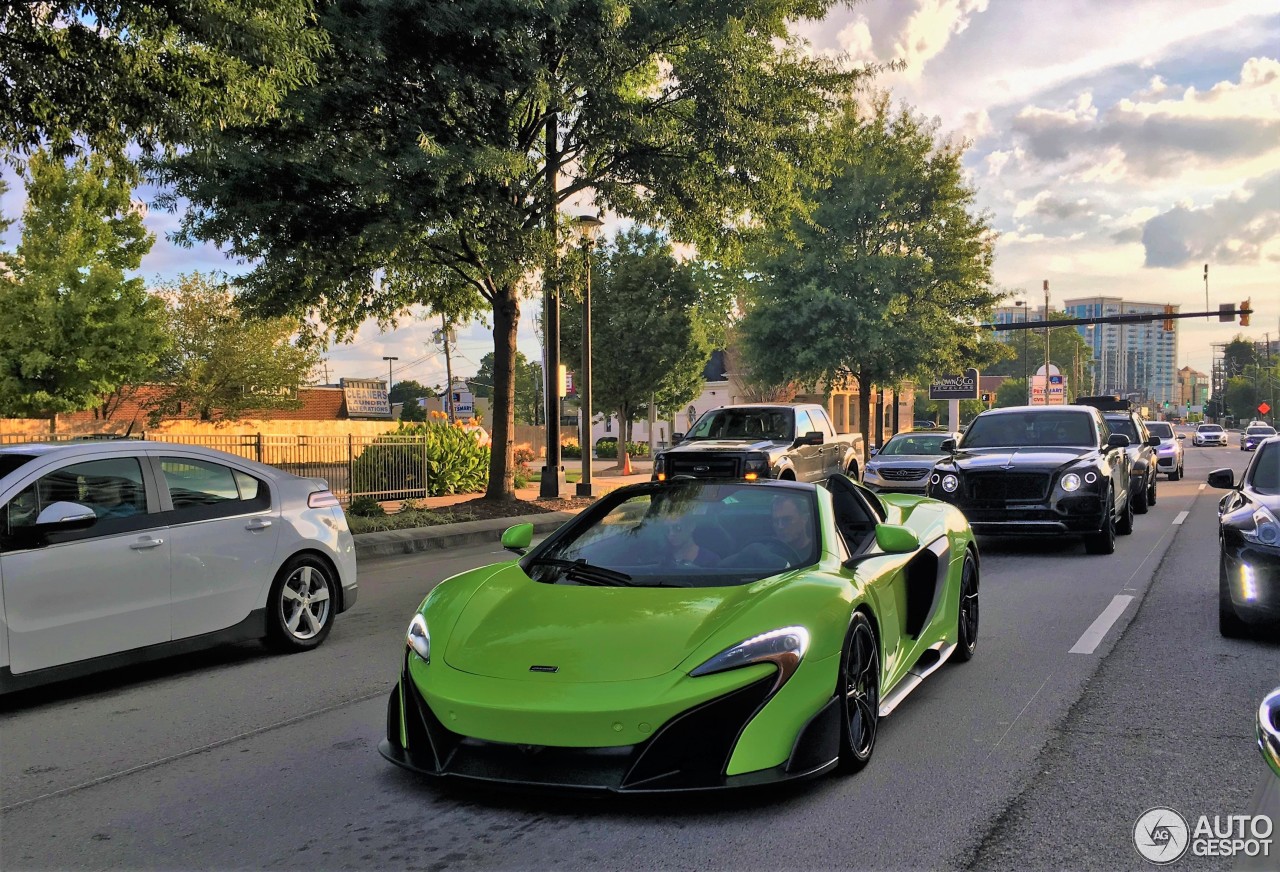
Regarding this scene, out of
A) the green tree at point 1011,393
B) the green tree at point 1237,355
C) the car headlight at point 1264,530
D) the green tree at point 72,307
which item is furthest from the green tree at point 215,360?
the green tree at point 1237,355

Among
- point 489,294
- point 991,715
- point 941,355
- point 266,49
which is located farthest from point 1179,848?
point 941,355

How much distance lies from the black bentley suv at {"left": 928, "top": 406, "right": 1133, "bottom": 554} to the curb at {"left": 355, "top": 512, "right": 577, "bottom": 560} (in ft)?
18.7

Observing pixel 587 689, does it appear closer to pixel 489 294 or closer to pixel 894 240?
pixel 489 294

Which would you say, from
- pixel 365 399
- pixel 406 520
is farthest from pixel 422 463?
pixel 365 399

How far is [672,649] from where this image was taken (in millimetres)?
3822

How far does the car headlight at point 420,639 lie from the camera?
4148 millimetres

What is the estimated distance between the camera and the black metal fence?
17984 millimetres

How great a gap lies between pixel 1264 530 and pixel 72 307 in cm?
2881

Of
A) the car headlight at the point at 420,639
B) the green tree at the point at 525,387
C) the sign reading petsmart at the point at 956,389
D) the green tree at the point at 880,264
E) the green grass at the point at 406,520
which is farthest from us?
the green tree at the point at 525,387

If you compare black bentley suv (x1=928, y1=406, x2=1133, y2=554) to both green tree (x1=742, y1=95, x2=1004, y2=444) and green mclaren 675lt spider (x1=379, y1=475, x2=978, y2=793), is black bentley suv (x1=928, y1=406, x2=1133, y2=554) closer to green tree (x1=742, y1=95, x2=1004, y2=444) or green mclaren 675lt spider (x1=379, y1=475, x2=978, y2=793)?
green mclaren 675lt spider (x1=379, y1=475, x2=978, y2=793)

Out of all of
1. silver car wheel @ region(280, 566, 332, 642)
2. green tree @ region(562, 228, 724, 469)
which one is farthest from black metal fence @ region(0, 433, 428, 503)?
green tree @ region(562, 228, 724, 469)

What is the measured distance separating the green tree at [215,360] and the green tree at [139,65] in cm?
3155

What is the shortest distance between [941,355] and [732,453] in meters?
18.5

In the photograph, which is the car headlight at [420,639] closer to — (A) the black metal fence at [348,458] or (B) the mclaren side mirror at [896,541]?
(B) the mclaren side mirror at [896,541]
